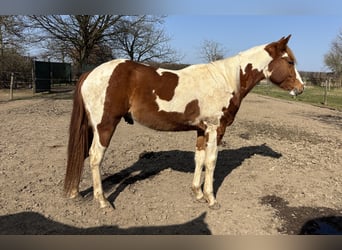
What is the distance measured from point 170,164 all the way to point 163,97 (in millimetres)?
1940

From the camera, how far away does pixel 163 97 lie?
310 centimetres

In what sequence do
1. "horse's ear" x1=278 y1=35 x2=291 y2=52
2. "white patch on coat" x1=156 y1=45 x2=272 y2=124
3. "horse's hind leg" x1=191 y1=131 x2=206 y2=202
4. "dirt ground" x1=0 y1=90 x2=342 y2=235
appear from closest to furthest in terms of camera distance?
"dirt ground" x1=0 y1=90 x2=342 y2=235
"white patch on coat" x1=156 y1=45 x2=272 y2=124
"horse's ear" x1=278 y1=35 x2=291 y2=52
"horse's hind leg" x1=191 y1=131 x2=206 y2=202

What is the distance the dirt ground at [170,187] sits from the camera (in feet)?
9.54

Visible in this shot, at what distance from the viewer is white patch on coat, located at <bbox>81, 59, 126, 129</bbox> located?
2.99 m

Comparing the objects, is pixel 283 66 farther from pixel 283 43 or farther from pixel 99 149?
pixel 99 149

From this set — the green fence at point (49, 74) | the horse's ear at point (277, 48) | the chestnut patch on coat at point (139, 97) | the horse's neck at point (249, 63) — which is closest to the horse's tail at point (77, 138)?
the chestnut patch on coat at point (139, 97)

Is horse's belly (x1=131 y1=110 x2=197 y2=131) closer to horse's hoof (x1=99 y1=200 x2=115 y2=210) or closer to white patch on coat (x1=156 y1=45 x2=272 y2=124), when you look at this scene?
white patch on coat (x1=156 y1=45 x2=272 y2=124)

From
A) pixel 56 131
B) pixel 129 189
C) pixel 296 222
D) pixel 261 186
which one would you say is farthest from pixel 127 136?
pixel 296 222

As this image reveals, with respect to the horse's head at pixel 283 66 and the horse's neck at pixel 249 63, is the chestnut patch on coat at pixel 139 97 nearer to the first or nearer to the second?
the horse's neck at pixel 249 63

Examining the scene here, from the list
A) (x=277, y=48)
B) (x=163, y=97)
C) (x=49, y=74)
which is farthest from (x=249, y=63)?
(x=49, y=74)

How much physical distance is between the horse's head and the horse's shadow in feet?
5.21

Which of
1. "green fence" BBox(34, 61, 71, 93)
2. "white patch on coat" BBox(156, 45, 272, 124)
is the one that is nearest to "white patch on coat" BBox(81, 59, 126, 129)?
"white patch on coat" BBox(156, 45, 272, 124)

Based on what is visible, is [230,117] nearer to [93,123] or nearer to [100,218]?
[93,123]

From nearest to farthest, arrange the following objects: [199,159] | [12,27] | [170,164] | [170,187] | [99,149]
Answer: [99,149], [199,159], [170,187], [170,164], [12,27]
